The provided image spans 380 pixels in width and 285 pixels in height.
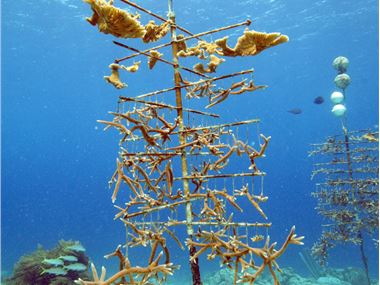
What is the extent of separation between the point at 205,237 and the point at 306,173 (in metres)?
113

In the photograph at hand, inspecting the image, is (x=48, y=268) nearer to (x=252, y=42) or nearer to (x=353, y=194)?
(x=353, y=194)

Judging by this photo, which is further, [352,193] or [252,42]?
[352,193]

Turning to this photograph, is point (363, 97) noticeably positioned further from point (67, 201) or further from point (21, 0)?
point (67, 201)

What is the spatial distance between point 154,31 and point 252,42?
5.05 ft

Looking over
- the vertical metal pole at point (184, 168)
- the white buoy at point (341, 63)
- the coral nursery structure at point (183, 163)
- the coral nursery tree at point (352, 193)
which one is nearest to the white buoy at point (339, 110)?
the coral nursery tree at point (352, 193)

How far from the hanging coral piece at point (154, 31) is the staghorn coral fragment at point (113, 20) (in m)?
0.89

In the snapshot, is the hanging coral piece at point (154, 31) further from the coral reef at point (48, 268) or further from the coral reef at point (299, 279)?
the coral reef at point (299, 279)

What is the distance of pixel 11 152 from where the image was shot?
113 m

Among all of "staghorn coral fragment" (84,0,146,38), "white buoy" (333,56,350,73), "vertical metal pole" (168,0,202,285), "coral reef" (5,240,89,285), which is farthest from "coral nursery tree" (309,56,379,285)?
"coral reef" (5,240,89,285)

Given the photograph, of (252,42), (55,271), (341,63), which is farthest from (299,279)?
(252,42)

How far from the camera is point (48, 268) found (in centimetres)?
1157

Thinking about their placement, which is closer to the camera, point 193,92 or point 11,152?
point 193,92

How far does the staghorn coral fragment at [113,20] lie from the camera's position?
12.5 feet

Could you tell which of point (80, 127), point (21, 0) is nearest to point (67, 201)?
point (80, 127)
